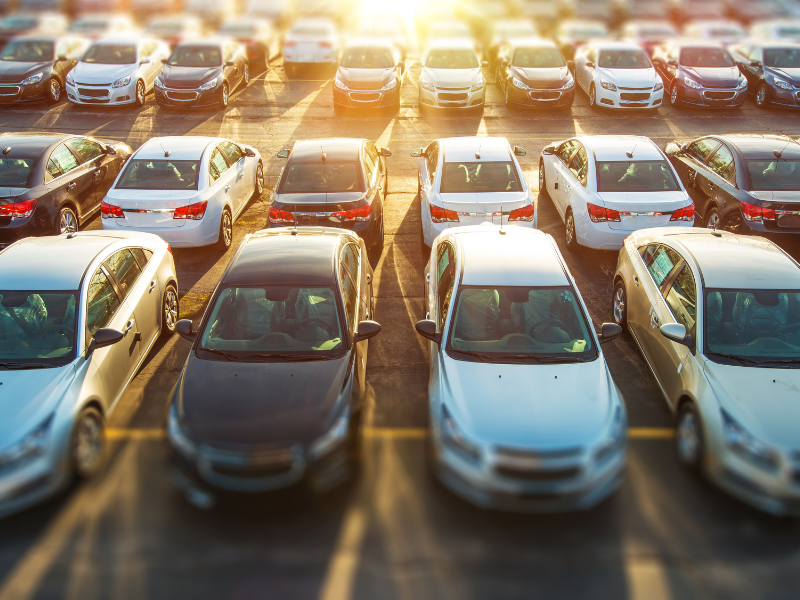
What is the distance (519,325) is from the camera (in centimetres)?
616

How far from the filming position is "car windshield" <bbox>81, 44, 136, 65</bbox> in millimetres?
17797

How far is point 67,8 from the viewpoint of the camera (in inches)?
1275

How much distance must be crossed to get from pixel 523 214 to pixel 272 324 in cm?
486

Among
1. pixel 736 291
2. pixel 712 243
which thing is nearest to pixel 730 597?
pixel 736 291

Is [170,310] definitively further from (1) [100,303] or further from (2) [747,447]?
(2) [747,447]

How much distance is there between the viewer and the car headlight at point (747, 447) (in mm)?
4891

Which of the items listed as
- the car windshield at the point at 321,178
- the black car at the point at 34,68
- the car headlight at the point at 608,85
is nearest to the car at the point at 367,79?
the car headlight at the point at 608,85

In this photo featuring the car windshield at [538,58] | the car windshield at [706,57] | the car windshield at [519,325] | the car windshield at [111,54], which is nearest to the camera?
the car windshield at [519,325]

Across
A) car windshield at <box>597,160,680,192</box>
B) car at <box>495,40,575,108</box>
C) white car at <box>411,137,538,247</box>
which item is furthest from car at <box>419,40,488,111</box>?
car windshield at <box>597,160,680,192</box>

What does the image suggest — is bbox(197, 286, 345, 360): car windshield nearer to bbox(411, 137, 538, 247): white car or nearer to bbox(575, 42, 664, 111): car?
bbox(411, 137, 538, 247): white car

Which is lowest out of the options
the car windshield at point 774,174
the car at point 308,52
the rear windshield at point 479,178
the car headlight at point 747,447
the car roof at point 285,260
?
the car at point 308,52

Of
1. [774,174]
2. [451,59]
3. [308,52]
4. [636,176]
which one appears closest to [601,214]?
[636,176]

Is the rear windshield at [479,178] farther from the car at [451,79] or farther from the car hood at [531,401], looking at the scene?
the car at [451,79]

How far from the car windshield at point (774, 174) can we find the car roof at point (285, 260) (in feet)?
23.1
